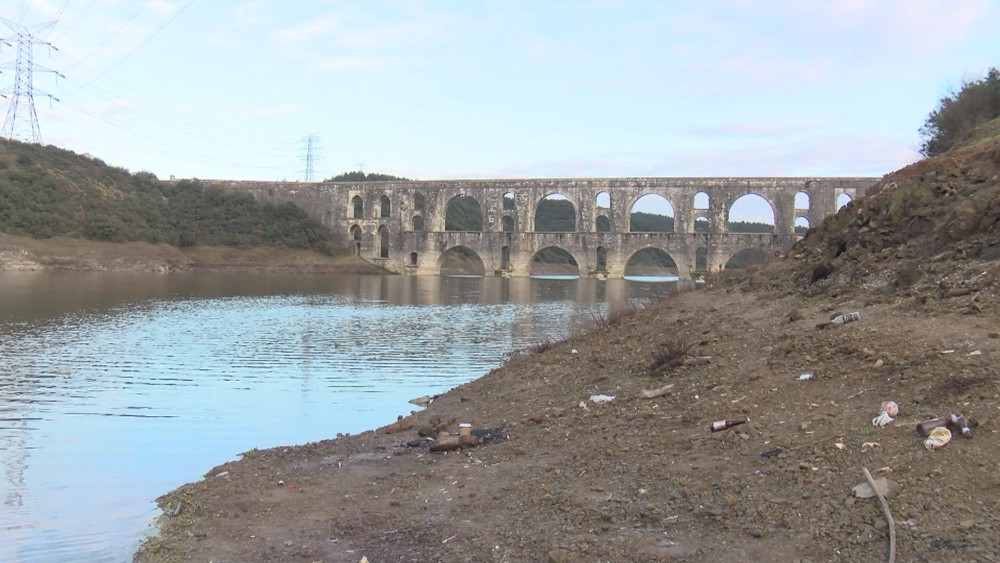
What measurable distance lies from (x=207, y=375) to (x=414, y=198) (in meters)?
60.8

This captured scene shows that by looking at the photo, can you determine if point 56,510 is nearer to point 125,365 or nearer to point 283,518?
point 283,518

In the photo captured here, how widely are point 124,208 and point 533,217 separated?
120ft

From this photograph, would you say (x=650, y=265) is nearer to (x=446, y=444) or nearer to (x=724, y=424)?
(x=446, y=444)

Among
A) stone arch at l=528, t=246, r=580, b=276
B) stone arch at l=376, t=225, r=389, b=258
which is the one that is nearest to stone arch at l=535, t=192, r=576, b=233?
stone arch at l=528, t=246, r=580, b=276

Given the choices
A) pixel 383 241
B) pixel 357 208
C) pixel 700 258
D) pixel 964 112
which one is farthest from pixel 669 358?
pixel 357 208

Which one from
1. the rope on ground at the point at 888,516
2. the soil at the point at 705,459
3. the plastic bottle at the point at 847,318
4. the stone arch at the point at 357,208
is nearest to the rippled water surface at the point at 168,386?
the soil at the point at 705,459

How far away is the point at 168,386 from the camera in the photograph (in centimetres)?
1282

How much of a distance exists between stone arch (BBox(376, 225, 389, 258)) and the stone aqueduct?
0.10 m

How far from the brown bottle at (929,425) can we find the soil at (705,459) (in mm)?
100

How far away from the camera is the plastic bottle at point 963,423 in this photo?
5.05 m

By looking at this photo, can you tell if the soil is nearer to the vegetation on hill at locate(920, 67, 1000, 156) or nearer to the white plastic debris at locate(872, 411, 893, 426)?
the white plastic debris at locate(872, 411, 893, 426)

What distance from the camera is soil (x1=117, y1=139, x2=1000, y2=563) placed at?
15.0 feet

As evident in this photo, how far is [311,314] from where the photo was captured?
2683 cm

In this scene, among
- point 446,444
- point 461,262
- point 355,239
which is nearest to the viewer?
point 446,444
